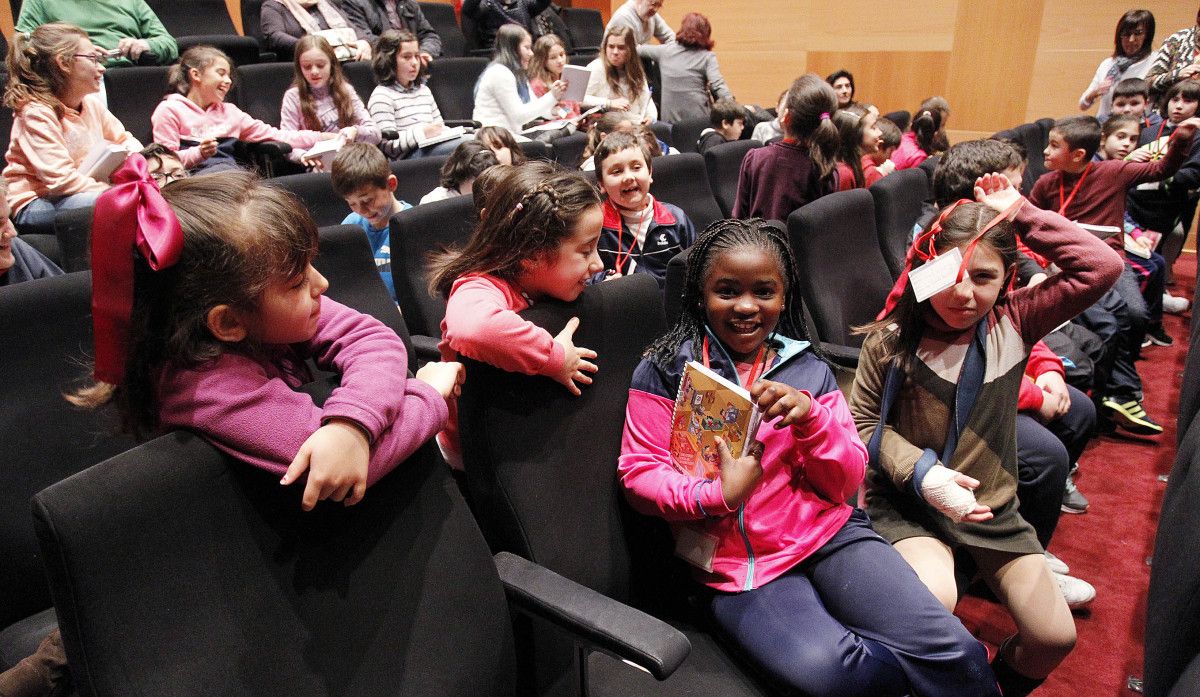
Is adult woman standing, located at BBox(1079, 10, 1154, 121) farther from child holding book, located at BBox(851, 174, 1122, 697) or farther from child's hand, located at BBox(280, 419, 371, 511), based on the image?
child's hand, located at BBox(280, 419, 371, 511)

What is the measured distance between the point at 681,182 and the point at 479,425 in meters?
2.22

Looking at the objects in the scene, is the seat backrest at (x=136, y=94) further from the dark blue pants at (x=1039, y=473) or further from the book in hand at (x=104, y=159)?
the dark blue pants at (x=1039, y=473)

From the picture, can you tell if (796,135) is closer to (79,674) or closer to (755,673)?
(755,673)

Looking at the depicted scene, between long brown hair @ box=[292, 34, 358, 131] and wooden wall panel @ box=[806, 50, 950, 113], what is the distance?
4.60 m

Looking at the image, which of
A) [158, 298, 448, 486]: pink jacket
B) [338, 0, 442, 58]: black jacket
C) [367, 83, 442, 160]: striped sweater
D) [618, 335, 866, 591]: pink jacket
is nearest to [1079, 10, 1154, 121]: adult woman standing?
[367, 83, 442, 160]: striped sweater

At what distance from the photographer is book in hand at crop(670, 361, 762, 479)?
1.10 meters

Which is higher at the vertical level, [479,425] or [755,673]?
[479,425]

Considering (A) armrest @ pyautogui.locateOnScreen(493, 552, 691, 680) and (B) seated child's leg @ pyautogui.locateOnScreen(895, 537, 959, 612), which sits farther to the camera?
(B) seated child's leg @ pyautogui.locateOnScreen(895, 537, 959, 612)

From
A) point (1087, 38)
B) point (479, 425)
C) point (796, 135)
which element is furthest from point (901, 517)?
point (1087, 38)

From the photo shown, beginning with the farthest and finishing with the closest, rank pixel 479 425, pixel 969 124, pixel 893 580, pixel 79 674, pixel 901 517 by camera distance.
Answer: pixel 969 124 < pixel 901 517 < pixel 893 580 < pixel 479 425 < pixel 79 674

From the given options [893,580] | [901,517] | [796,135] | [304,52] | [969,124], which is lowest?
[969,124]

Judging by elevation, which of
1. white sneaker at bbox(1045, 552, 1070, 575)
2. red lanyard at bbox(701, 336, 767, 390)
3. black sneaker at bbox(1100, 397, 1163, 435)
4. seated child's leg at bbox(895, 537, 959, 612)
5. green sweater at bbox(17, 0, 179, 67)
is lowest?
black sneaker at bbox(1100, 397, 1163, 435)

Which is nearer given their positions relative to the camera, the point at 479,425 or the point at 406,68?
the point at 479,425

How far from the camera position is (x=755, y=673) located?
1.12m
